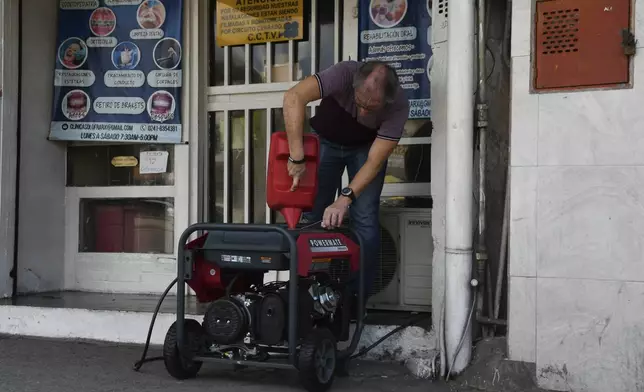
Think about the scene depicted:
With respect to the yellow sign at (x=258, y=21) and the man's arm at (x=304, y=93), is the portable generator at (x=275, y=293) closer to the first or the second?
the man's arm at (x=304, y=93)

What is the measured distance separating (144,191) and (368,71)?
3059mm

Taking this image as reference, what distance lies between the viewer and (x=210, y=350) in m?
3.85

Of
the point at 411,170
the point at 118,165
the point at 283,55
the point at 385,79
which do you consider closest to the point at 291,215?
the point at 385,79

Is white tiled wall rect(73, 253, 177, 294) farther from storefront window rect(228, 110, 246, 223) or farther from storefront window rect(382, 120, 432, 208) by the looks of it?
storefront window rect(382, 120, 432, 208)

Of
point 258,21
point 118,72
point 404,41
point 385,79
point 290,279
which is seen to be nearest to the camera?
point 290,279

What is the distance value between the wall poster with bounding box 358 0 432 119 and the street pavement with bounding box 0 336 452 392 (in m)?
2.06

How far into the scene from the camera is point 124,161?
6.28m

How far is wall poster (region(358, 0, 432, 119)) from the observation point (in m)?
5.17

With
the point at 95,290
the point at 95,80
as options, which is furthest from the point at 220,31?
the point at 95,290

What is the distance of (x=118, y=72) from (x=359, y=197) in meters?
2.85

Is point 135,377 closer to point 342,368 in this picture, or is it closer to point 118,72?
point 342,368

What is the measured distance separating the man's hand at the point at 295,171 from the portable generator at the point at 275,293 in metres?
0.05

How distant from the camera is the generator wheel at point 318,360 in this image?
3529 mm

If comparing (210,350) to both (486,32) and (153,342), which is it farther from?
(486,32)
